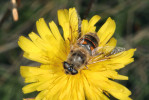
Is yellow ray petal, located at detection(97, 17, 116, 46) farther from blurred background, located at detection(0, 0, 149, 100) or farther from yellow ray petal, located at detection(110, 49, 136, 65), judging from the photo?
blurred background, located at detection(0, 0, 149, 100)

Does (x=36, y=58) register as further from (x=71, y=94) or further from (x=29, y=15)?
(x=29, y=15)

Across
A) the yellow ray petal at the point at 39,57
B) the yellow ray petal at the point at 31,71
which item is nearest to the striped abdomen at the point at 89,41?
the yellow ray petal at the point at 39,57

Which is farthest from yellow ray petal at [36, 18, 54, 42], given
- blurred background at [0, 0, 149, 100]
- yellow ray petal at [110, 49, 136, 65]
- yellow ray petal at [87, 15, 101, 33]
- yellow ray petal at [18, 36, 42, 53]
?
blurred background at [0, 0, 149, 100]

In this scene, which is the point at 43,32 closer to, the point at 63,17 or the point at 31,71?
the point at 63,17

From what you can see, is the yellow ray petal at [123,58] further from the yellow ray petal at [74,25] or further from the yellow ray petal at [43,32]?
the yellow ray petal at [43,32]

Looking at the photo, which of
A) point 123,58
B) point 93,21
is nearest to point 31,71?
point 93,21

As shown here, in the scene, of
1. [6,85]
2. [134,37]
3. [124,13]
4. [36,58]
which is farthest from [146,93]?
[6,85]
